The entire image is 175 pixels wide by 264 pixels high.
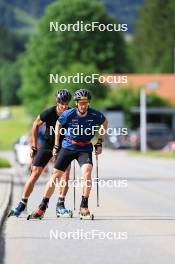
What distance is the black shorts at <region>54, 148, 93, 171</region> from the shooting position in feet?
50.0

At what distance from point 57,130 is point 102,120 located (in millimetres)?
676

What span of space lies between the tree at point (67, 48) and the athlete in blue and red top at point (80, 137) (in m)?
71.9

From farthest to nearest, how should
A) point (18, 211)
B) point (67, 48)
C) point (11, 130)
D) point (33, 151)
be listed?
point (11, 130) → point (67, 48) → point (33, 151) → point (18, 211)

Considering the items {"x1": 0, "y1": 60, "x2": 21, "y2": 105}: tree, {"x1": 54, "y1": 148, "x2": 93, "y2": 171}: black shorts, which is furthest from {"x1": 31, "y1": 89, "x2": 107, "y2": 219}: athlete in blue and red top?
{"x1": 0, "y1": 60, "x2": 21, "y2": 105}: tree

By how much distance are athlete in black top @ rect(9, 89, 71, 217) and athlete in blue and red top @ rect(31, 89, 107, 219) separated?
371 mm

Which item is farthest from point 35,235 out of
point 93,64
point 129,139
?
point 93,64

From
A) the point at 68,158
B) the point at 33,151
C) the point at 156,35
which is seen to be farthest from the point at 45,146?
the point at 156,35

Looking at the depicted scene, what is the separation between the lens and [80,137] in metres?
15.0

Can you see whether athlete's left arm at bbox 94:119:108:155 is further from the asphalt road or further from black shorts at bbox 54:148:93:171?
the asphalt road

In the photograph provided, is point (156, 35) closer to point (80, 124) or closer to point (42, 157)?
point (42, 157)

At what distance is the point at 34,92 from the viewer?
93.1 metres

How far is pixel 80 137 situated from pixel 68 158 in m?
0.49

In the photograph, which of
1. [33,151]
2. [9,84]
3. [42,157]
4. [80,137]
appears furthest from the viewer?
[9,84]

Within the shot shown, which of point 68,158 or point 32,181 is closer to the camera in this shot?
point 68,158
